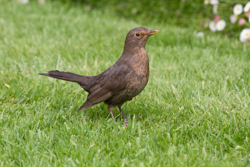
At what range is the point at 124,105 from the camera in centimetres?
475

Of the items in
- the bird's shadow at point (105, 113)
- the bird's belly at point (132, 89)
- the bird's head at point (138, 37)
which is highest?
the bird's head at point (138, 37)

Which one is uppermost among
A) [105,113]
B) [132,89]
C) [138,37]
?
[138,37]

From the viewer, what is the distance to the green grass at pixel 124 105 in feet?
10.7

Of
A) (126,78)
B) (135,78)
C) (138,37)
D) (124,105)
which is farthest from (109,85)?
(124,105)

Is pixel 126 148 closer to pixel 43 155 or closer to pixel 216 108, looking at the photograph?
pixel 43 155

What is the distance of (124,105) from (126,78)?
924 millimetres

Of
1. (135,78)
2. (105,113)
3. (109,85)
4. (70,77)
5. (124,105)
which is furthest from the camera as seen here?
(124,105)

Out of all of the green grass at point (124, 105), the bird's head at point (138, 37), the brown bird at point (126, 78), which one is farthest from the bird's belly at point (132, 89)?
the bird's head at point (138, 37)

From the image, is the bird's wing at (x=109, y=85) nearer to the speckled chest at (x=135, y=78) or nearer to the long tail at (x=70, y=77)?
the speckled chest at (x=135, y=78)

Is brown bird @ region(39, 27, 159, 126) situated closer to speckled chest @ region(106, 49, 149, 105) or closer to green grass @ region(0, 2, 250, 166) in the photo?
speckled chest @ region(106, 49, 149, 105)

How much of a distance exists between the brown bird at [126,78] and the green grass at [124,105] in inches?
11.0

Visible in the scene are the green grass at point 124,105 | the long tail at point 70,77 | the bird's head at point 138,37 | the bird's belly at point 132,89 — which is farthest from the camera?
the long tail at point 70,77

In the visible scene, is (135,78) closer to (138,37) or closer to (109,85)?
(109,85)

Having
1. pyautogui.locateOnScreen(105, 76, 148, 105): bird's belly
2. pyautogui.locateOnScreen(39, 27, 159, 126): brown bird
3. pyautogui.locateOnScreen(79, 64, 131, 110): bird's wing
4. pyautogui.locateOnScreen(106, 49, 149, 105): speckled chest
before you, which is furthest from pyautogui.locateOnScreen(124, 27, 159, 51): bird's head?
pyautogui.locateOnScreen(105, 76, 148, 105): bird's belly
